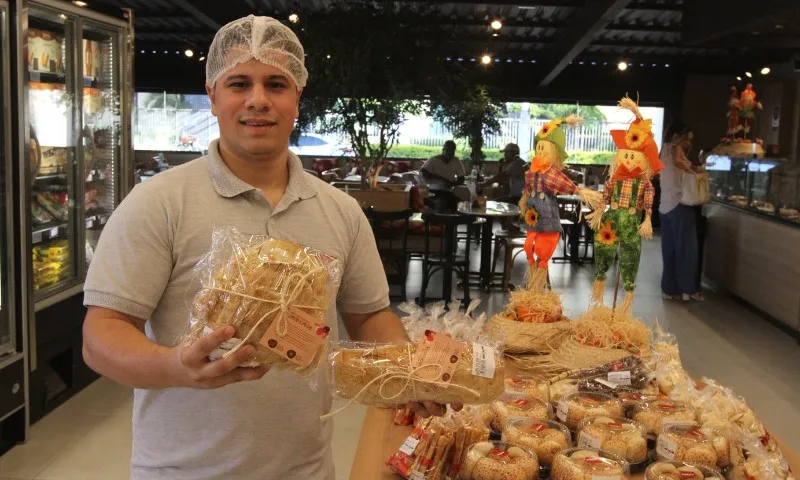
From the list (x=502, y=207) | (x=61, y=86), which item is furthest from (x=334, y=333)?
(x=502, y=207)

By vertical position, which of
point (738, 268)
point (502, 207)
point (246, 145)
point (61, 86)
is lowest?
point (738, 268)

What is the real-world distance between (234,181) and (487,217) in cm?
553

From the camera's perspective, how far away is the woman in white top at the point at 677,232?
22.8 feet

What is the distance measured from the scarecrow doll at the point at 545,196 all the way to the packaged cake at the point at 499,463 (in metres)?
1.39

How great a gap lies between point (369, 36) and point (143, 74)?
34.4ft

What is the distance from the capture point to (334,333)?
1.62m

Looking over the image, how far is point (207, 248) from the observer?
1.47 m

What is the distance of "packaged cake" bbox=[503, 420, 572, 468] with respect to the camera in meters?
1.94

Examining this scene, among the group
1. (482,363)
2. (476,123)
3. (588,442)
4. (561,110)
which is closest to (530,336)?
(588,442)

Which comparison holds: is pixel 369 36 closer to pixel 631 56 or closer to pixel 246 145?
pixel 246 145

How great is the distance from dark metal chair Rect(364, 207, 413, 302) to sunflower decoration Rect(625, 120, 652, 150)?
3438mm

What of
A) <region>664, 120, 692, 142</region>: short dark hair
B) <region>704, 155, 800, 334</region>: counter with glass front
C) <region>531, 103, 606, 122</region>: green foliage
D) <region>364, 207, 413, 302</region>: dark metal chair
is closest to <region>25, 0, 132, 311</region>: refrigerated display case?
<region>364, 207, 413, 302</region>: dark metal chair

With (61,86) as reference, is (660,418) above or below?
below

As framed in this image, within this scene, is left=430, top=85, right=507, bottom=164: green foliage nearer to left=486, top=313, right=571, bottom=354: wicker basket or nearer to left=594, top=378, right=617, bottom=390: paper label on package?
left=486, top=313, right=571, bottom=354: wicker basket
